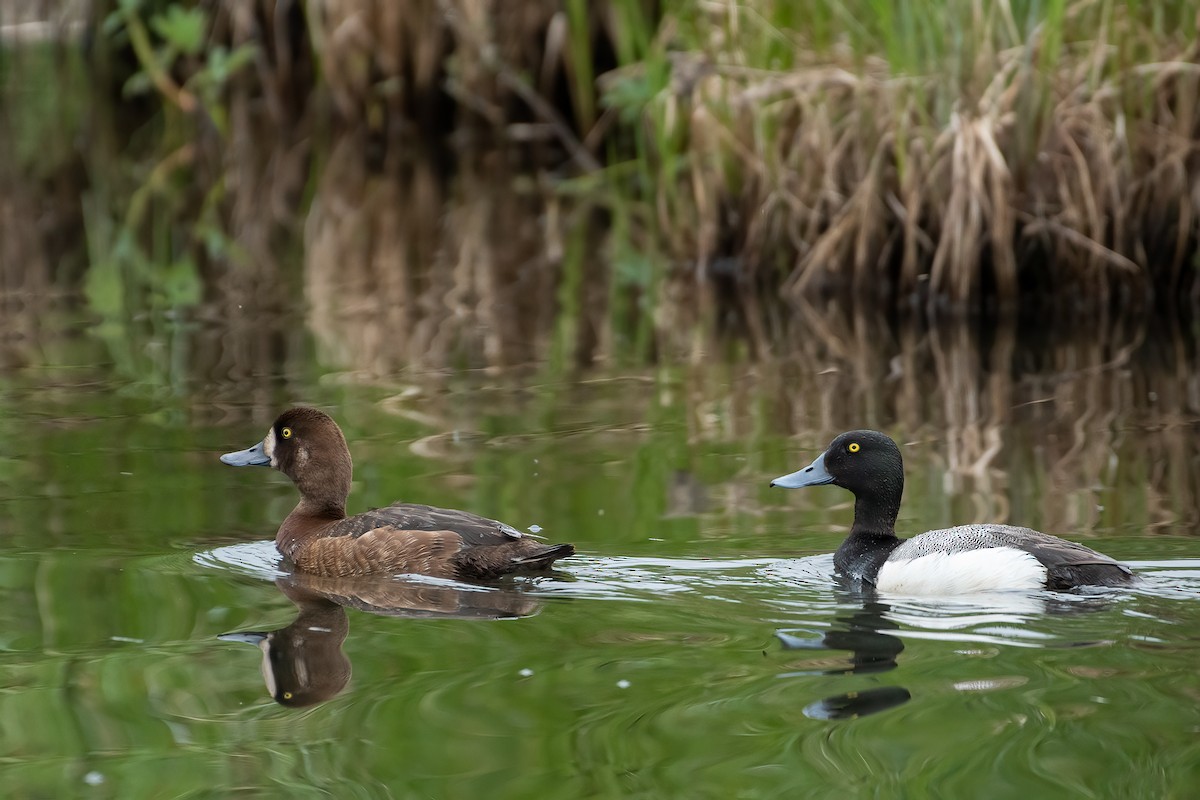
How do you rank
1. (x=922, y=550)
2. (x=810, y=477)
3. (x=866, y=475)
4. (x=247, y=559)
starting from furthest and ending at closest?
(x=810, y=477)
(x=866, y=475)
(x=247, y=559)
(x=922, y=550)

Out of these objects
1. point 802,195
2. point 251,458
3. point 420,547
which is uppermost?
point 802,195

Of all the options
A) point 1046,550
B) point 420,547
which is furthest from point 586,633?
point 1046,550

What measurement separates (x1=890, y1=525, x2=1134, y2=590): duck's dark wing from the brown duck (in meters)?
1.35

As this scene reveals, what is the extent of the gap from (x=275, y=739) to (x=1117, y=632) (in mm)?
A: 2690

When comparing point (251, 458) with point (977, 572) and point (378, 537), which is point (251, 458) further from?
point (977, 572)

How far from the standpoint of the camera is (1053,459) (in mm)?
8711

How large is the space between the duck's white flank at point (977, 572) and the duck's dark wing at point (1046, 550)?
0.03m

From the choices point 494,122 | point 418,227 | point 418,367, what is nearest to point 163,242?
point 418,227

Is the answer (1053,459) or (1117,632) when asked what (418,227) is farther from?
(1117,632)

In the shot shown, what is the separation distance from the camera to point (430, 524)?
7.05 metres

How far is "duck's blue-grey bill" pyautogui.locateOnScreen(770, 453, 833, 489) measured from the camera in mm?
7488

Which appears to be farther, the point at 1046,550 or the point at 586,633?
the point at 1046,550

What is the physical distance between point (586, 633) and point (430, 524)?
111 cm

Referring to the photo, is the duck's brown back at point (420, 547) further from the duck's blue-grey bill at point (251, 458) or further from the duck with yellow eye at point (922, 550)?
the duck with yellow eye at point (922, 550)
